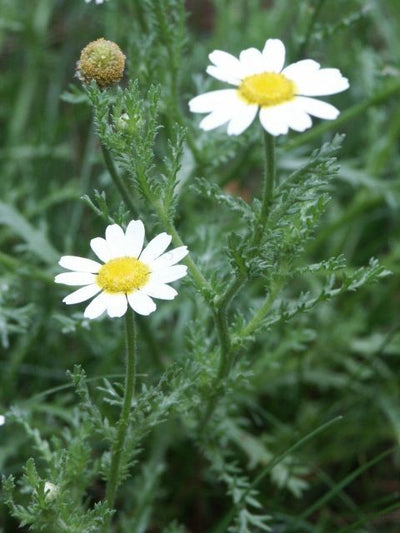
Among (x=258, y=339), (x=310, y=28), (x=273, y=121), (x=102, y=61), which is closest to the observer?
(x=273, y=121)

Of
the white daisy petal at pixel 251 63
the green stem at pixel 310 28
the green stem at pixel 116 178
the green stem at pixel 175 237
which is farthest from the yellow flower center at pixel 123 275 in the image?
the green stem at pixel 310 28

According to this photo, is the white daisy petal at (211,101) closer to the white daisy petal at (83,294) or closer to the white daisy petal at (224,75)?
the white daisy petal at (224,75)

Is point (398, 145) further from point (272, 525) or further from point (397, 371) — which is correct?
point (272, 525)

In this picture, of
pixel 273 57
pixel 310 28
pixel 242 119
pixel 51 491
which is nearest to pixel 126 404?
pixel 51 491

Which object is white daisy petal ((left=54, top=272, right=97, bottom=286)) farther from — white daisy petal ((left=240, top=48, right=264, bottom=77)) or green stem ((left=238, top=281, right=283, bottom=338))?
white daisy petal ((left=240, top=48, right=264, bottom=77))

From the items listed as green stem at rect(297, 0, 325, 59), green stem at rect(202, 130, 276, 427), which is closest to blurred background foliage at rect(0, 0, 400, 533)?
green stem at rect(297, 0, 325, 59)

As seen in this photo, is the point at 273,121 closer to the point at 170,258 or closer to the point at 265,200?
the point at 265,200
